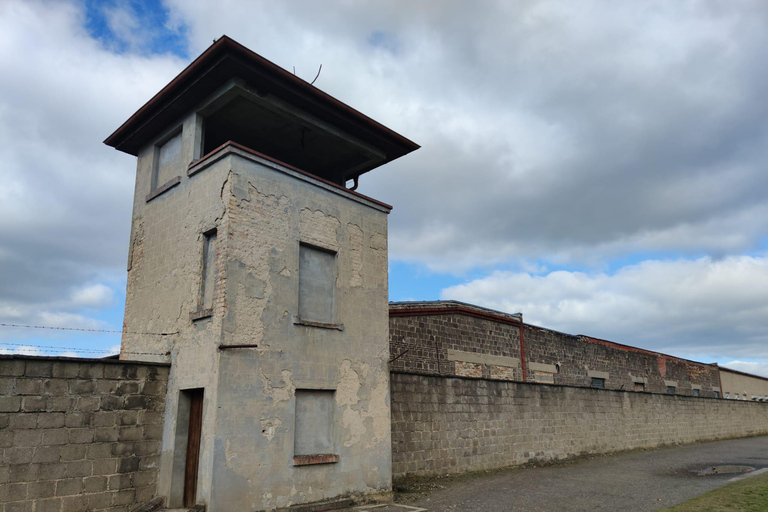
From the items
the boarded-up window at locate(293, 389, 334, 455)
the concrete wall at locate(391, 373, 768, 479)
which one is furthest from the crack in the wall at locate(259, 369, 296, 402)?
the concrete wall at locate(391, 373, 768, 479)

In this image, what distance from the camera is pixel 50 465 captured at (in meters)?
7.45

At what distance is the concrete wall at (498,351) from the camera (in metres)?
16.2

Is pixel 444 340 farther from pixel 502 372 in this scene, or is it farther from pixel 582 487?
pixel 582 487

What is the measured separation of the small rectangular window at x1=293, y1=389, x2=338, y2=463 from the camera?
912 centimetres

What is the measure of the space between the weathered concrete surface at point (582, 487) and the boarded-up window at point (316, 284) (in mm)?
3672

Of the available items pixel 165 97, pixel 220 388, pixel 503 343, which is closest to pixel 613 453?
pixel 503 343

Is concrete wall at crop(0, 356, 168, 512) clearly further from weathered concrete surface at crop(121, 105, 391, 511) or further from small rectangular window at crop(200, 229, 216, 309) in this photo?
small rectangular window at crop(200, 229, 216, 309)

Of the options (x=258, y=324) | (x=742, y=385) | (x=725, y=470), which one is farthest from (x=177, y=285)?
(x=742, y=385)

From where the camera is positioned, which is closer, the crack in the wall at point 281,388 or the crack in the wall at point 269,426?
the crack in the wall at point 269,426

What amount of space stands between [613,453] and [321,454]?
12.0m

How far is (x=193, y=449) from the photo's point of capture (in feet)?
28.1

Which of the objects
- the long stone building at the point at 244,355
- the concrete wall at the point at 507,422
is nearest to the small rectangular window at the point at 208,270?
the long stone building at the point at 244,355

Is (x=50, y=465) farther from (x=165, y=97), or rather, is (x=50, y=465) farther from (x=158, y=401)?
(x=165, y=97)

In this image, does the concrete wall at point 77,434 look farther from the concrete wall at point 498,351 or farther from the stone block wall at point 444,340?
the stone block wall at point 444,340
